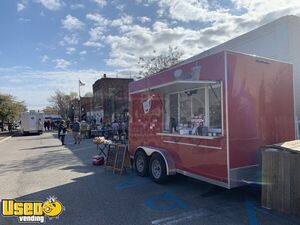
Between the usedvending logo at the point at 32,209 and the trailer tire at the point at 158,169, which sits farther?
the trailer tire at the point at 158,169

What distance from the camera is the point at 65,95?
70.1 meters

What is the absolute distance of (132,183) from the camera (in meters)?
7.36

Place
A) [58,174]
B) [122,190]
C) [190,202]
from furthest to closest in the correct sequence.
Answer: [58,174] → [122,190] → [190,202]

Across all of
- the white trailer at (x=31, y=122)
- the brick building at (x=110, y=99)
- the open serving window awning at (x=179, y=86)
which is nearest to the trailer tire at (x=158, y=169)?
the open serving window awning at (x=179, y=86)

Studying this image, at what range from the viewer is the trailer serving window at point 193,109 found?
5.72m

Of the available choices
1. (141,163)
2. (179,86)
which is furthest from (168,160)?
(179,86)

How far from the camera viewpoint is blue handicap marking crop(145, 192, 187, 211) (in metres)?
5.39

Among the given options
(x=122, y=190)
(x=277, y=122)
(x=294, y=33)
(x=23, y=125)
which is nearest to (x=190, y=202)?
(x=122, y=190)

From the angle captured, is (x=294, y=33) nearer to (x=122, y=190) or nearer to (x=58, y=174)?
(x=122, y=190)

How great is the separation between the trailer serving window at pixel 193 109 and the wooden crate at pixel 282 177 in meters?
1.06

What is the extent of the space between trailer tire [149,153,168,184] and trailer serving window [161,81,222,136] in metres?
0.75

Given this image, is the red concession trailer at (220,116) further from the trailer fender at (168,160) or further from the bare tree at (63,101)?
the bare tree at (63,101)

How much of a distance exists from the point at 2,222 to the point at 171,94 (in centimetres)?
479

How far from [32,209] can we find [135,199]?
82.9 inches
